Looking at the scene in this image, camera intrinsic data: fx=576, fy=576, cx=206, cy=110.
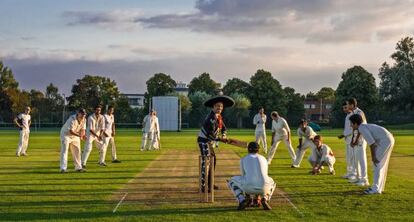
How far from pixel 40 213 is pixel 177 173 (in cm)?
744

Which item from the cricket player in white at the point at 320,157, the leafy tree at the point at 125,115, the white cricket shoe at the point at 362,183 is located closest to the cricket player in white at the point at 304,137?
the cricket player in white at the point at 320,157

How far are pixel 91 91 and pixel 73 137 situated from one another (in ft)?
272

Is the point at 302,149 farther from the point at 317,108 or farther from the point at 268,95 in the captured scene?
the point at 317,108

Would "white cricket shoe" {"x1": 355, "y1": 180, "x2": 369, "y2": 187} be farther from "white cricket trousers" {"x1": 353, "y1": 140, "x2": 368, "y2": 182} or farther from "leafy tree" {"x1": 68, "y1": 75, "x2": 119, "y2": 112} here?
"leafy tree" {"x1": 68, "y1": 75, "x2": 119, "y2": 112}

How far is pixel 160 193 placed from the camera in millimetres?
13094

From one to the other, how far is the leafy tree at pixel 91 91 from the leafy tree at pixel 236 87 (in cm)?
2067

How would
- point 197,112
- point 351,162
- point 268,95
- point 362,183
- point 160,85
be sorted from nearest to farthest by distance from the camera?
point 362,183
point 351,162
point 197,112
point 268,95
point 160,85

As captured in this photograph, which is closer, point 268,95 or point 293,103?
point 268,95

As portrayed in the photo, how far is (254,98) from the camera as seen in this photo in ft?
322

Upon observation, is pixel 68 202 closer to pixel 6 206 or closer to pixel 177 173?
pixel 6 206

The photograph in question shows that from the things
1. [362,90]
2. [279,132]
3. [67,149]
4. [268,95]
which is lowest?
[67,149]

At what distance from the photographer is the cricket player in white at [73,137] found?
17750 millimetres

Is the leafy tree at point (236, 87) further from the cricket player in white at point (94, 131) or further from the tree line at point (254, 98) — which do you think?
the cricket player in white at point (94, 131)

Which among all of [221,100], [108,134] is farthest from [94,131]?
[221,100]
